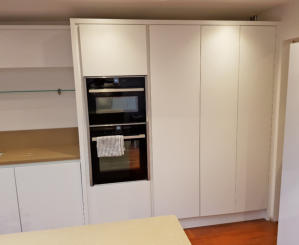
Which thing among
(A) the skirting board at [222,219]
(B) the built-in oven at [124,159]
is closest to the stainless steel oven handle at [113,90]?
(B) the built-in oven at [124,159]

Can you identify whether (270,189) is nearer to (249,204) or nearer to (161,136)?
(249,204)

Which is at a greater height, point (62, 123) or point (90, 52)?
point (90, 52)

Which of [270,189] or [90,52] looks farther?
[270,189]

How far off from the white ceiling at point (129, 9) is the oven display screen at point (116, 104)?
0.81 metres

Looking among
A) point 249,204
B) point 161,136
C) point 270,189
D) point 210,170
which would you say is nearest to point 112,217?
point 161,136

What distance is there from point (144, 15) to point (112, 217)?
2.04 metres

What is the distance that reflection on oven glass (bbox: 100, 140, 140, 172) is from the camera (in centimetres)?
235

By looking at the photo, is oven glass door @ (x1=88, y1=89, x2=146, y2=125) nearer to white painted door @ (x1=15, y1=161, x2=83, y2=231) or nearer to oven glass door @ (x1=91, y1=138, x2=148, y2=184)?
oven glass door @ (x1=91, y1=138, x2=148, y2=184)

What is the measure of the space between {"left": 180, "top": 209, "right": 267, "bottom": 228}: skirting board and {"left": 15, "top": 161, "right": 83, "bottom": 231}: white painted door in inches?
45.0

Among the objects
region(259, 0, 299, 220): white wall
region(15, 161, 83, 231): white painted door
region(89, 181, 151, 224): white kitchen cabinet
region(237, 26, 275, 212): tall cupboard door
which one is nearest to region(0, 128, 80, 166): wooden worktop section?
region(15, 161, 83, 231): white painted door

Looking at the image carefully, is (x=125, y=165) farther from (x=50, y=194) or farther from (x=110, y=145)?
(x=50, y=194)

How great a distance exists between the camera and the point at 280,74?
2.44m

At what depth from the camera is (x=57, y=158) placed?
7.48 ft

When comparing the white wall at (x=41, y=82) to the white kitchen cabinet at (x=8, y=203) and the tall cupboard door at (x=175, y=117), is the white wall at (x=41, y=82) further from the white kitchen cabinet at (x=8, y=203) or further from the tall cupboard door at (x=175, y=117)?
the tall cupboard door at (x=175, y=117)
